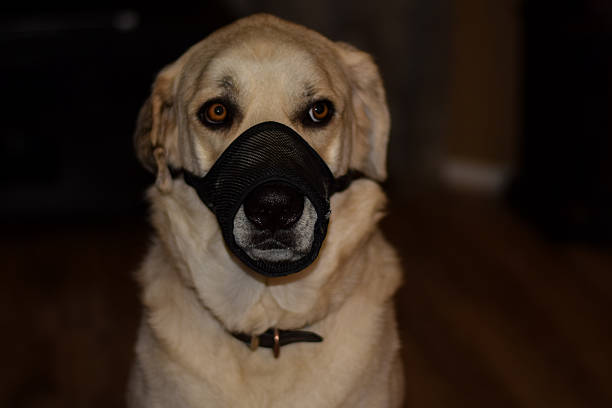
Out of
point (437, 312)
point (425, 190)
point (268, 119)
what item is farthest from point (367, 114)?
point (425, 190)

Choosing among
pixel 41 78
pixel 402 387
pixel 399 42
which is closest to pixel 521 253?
pixel 399 42

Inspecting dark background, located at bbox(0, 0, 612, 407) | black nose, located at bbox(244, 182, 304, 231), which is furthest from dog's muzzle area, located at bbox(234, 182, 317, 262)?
dark background, located at bbox(0, 0, 612, 407)

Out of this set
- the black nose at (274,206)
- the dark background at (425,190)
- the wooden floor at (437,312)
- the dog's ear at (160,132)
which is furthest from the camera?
the dark background at (425,190)

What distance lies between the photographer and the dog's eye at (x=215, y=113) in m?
1.79

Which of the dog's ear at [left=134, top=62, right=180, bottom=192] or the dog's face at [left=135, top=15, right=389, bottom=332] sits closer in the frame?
the dog's face at [left=135, top=15, right=389, bottom=332]

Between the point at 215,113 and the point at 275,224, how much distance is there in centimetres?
38

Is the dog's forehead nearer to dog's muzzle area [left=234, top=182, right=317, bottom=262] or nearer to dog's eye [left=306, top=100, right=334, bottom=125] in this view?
dog's eye [left=306, top=100, right=334, bottom=125]

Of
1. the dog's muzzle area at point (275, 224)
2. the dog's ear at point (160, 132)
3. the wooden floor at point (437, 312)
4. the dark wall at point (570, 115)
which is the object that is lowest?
the wooden floor at point (437, 312)

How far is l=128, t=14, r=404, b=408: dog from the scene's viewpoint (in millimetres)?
1764

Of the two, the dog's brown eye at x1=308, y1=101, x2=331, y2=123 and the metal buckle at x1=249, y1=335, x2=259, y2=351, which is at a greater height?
the dog's brown eye at x1=308, y1=101, x2=331, y2=123

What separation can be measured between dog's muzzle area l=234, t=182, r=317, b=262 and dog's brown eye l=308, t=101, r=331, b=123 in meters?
0.30

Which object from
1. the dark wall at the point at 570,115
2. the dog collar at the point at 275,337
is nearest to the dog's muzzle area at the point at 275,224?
the dog collar at the point at 275,337

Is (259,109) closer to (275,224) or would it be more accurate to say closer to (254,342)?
(275,224)

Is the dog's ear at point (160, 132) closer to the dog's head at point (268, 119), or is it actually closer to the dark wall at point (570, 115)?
the dog's head at point (268, 119)
